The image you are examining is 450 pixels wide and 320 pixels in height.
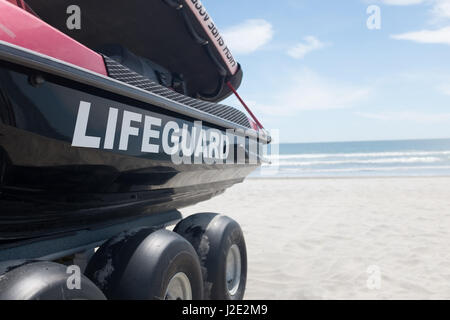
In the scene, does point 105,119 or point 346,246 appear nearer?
point 105,119

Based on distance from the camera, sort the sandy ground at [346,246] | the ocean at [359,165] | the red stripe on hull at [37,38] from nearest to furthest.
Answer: the red stripe on hull at [37,38]
the sandy ground at [346,246]
the ocean at [359,165]

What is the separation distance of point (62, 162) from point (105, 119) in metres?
0.30

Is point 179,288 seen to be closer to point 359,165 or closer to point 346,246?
point 346,246

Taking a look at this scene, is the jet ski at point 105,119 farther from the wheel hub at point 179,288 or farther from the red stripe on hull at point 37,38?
the wheel hub at point 179,288

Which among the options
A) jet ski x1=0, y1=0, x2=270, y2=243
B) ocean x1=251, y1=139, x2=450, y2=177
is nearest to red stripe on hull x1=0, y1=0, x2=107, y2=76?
jet ski x1=0, y1=0, x2=270, y2=243

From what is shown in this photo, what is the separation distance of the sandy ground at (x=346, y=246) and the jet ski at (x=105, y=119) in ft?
4.50

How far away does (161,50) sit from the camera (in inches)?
141

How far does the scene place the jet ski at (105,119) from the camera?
170 centimetres

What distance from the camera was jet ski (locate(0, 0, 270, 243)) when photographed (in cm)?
170

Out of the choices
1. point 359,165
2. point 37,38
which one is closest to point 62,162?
point 37,38

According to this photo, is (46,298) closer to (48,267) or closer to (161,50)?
(48,267)

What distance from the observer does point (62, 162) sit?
189cm

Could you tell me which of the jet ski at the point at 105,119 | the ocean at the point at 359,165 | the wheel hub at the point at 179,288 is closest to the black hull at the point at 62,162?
the jet ski at the point at 105,119
